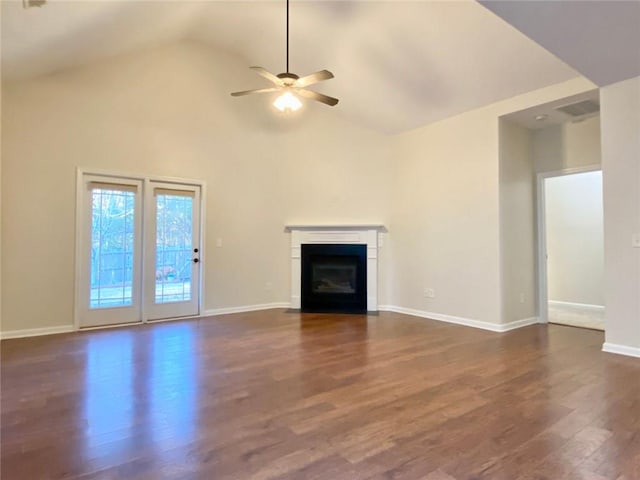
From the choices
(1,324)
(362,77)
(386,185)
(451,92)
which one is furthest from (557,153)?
(1,324)

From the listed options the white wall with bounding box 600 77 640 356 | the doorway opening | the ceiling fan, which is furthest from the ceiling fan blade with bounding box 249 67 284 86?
the doorway opening

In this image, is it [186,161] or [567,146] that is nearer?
[567,146]

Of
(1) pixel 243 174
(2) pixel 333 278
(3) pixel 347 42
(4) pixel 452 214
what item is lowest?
(2) pixel 333 278

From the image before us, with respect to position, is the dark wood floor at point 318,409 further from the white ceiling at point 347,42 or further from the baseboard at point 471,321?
the white ceiling at point 347,42

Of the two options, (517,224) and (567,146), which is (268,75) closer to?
(517,224)

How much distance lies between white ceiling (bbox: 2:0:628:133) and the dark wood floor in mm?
2976

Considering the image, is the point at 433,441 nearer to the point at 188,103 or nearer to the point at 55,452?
the point at 55,452

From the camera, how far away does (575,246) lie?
637 cm

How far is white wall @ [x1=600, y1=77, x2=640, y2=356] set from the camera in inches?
138

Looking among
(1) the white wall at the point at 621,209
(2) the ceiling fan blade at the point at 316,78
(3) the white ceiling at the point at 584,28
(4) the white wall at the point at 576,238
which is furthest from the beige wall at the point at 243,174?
(2) the ceiling fan blade at the point at 316,78

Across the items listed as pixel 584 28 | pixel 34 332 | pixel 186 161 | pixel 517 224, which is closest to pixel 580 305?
pixel 517 224

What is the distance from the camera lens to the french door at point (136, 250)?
185 inches

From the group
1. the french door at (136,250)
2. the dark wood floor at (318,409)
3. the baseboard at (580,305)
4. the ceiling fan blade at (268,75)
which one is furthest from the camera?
the baseboard at (580,305)

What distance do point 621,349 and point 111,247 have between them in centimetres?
594
